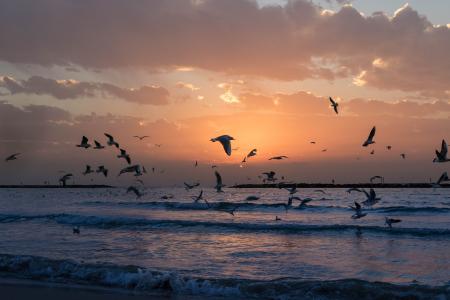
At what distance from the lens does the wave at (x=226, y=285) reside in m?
10.2

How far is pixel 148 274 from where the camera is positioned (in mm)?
11453

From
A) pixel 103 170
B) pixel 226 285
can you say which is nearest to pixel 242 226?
pixel 103 170

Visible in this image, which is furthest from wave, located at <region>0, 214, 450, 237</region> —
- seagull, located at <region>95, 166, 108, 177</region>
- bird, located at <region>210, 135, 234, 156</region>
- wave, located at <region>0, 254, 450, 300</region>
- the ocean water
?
bird, located at <region>210, 135, 234, 156</region>

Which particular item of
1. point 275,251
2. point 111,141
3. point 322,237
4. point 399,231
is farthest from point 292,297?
point 399,231

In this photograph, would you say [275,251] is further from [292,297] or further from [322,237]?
[292,297]

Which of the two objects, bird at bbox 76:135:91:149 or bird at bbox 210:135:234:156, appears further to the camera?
bird at bbox 76:135:91:149

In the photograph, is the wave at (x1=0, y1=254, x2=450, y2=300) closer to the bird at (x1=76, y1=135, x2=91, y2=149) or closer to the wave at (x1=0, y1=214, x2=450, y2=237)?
the bird at (x1=76, y1=135, x2=91, y2=149)

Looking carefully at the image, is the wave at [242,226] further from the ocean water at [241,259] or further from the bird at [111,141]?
the bird at [111,141]

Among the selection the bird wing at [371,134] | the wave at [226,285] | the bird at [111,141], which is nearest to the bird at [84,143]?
the bird at [111,141]

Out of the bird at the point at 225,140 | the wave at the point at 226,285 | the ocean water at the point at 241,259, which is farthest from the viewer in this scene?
the bird at the point at 225,140

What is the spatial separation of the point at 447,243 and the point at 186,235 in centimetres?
1104

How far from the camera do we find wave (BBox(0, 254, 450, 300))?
10.2 m

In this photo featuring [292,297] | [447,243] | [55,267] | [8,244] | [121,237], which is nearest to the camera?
[292,297]

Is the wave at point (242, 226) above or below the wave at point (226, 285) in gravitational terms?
below
